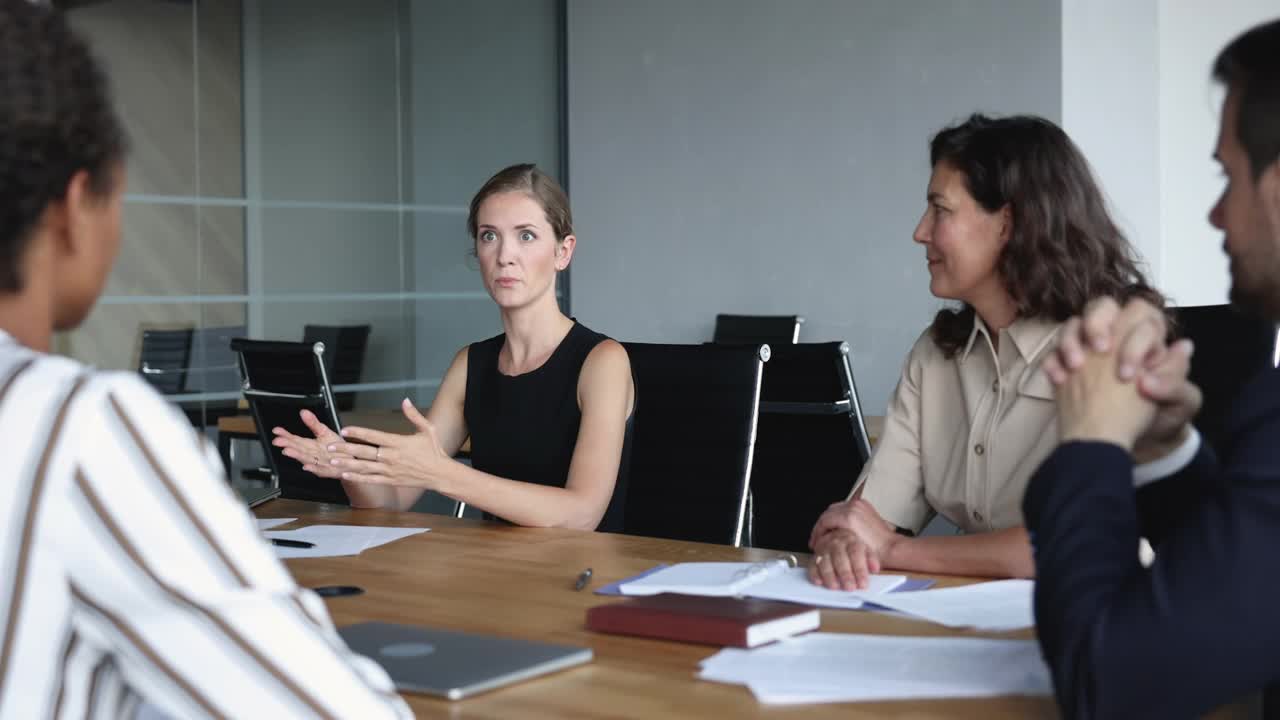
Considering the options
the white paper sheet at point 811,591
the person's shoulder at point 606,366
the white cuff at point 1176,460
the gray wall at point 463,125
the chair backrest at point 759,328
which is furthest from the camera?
the gray wall at point 463,125

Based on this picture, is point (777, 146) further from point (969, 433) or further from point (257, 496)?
point (969, 433)

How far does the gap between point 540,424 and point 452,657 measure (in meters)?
1.25

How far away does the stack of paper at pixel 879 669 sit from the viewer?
1.25m

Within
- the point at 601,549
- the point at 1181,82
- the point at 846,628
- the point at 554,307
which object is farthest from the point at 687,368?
the point at 1181,82

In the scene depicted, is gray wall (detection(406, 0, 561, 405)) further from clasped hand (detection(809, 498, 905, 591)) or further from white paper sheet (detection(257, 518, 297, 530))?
clasped hand (detection(809, 498, 905, 591))

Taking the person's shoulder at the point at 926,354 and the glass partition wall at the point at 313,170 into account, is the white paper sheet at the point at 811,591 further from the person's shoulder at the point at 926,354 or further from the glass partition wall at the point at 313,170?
the glass partition wall at the point at 313,170

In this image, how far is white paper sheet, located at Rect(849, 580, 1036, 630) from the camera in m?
1.54

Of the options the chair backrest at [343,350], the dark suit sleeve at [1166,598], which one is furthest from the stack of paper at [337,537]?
the chair backrest at [343,350]

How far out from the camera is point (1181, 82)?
17.6 ft

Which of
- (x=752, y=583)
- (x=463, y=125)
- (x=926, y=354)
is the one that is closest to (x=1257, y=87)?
(x=752, y=583)

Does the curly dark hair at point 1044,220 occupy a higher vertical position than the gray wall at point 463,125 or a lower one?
lower

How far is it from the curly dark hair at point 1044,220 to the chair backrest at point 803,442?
0.88m

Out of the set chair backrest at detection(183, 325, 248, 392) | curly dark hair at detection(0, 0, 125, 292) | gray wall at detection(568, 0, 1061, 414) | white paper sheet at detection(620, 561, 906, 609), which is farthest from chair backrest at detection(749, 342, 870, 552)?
chair backrest at detection(183, 325, 248, 392)

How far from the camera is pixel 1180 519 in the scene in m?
1.17
